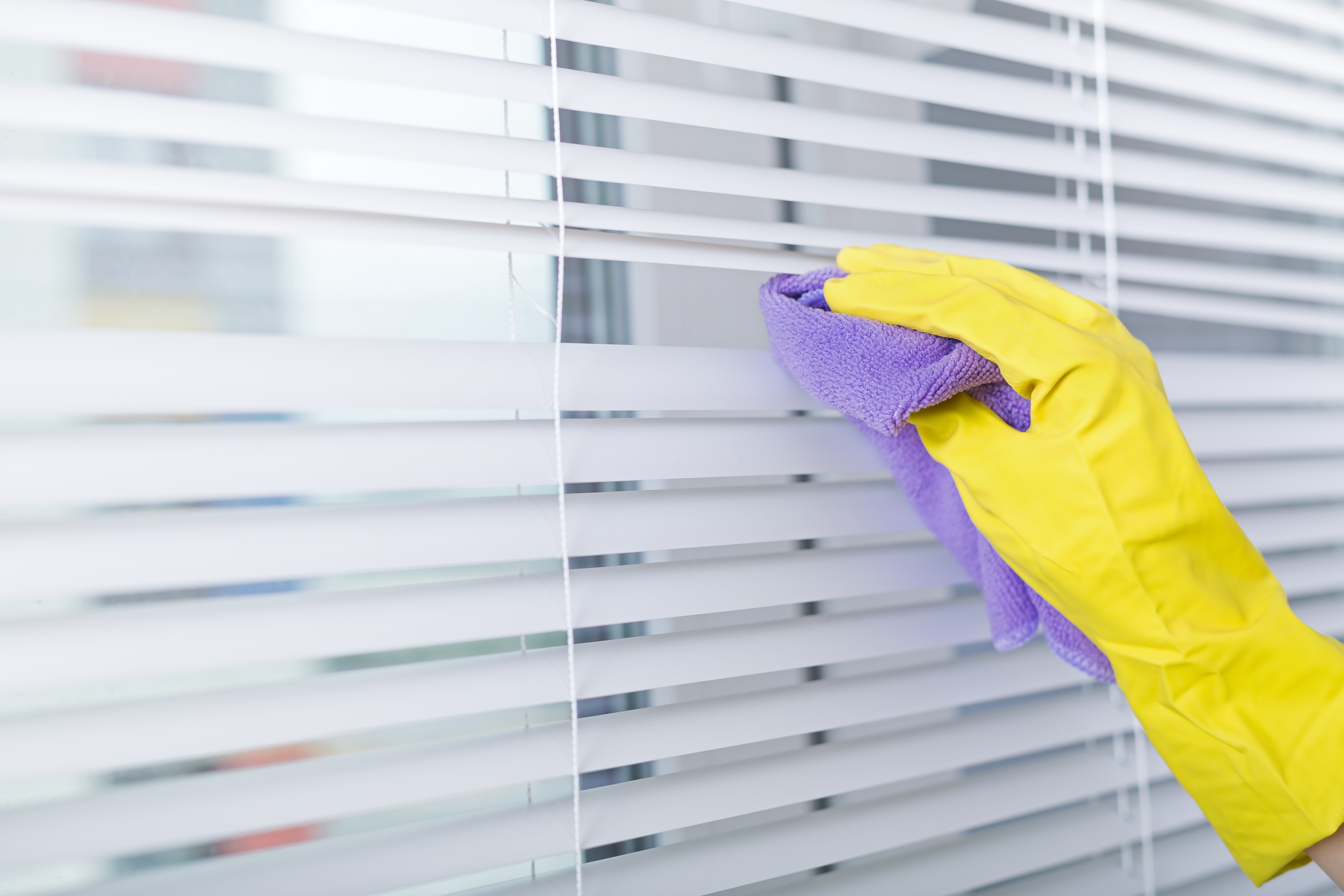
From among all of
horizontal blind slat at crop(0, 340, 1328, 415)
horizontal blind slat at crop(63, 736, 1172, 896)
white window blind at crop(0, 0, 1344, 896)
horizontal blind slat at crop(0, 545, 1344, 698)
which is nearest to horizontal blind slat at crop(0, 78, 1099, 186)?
white window blind at crop(0, 0, 1344, 896)

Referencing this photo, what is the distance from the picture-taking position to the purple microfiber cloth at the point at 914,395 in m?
0.46

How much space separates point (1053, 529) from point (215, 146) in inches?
21.2

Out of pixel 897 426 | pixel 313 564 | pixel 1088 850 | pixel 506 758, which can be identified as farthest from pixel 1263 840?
pixel 313 564

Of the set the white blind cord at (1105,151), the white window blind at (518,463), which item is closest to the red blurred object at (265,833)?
the white window blind at (518,463)

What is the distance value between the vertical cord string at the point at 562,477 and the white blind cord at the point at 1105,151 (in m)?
0.48

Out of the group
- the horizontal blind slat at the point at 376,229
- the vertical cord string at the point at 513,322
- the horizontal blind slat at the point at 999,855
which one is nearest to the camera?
the horizontal blind slat at the point at 376,229

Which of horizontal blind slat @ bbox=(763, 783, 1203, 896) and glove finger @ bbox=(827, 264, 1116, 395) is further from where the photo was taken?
horizontal blind slat @ bbox=(763, 783, 1203, 896)

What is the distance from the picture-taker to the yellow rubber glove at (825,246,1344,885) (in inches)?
17.6

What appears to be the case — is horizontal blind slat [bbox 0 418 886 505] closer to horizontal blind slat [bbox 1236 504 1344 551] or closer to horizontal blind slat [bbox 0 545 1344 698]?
horizontal blind slat [bbox 0 545 1344 698]

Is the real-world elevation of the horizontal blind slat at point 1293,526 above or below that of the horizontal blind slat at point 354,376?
below

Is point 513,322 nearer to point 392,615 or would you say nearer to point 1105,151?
point 392,615

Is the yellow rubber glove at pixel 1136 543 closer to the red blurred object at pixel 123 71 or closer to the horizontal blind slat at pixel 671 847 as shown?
the horizontal blind slat at pixel 671 847

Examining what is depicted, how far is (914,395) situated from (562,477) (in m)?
0.21

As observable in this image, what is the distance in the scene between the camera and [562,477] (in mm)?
508
